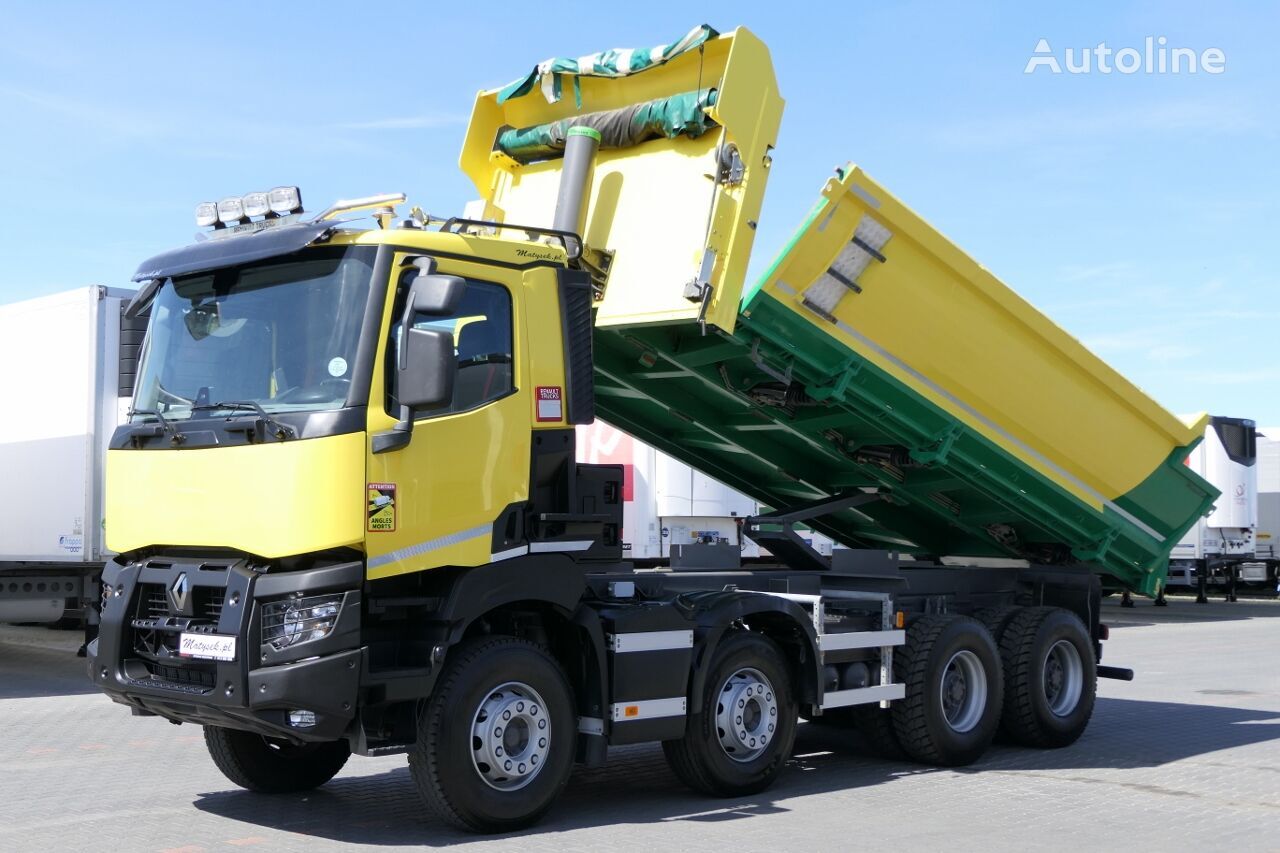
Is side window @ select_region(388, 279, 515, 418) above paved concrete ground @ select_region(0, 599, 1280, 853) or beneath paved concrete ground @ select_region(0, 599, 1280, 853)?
above

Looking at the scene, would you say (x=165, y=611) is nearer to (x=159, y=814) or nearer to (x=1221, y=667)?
(x=159, y=814)

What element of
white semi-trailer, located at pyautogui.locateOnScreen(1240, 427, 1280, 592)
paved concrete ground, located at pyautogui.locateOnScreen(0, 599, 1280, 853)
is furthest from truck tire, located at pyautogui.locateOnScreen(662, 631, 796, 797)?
white semi-trailer, located at pyautogui.locateOnScreen(1240, 427, 1280, 592)

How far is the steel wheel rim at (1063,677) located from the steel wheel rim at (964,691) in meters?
0.77

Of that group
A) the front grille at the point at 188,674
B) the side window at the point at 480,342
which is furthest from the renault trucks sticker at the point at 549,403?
the front grille at the point at 188,674

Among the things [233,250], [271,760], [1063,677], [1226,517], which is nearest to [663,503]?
[1063,677]

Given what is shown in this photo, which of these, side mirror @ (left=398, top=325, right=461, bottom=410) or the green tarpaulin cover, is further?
the green tarpaulin cover

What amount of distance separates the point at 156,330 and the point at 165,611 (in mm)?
1488

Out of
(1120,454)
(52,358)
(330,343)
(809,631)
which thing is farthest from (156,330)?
(52,358)

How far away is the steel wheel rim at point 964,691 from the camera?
947 centimetres

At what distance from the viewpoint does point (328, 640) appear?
6.30m

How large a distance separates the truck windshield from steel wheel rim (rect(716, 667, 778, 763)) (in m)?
3.03

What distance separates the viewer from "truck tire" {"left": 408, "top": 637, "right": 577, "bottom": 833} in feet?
21.8

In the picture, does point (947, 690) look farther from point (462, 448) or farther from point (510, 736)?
point (462, 448)

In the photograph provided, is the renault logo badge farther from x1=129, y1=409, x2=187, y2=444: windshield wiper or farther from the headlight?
x1=129, y1=409, x2=187, y2=444: windshield wiper
